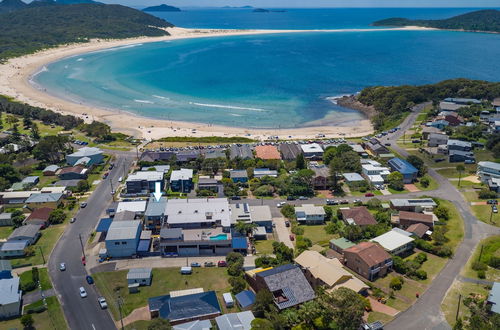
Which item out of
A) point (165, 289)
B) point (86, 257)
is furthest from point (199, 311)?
point (86, 257)

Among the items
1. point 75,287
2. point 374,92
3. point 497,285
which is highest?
point 374,92

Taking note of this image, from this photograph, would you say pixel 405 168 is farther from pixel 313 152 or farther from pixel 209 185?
pixel 209 185

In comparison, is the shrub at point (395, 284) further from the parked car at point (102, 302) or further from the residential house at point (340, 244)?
the parked car at point (102, 302)

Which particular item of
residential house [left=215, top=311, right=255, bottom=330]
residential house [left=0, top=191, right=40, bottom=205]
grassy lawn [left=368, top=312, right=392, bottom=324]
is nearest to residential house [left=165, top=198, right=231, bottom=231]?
residential house [left=215, top=311, right=255, bottom=330]

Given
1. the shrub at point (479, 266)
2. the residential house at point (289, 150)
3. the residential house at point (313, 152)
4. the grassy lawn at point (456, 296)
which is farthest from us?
the residential house at point (313, 152)

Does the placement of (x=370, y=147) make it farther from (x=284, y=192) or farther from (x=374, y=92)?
(x=374, y=92)

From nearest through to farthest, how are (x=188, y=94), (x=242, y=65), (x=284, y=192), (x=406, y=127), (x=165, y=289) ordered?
(x=165, y=289) < (x=284, y=192) < (x=406, y=127) < (x=188, y=94) < (x=242, y=65)

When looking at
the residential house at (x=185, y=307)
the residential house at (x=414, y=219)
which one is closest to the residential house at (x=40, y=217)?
the residential house at (x=185, y=307)
